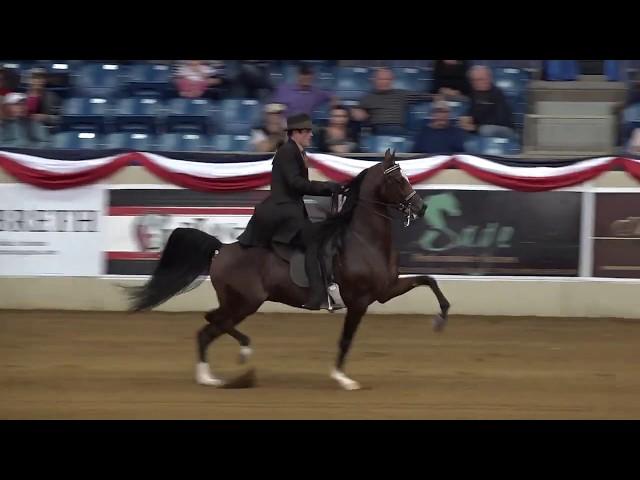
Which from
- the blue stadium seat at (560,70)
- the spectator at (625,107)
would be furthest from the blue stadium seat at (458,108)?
the spectator at (625,107)

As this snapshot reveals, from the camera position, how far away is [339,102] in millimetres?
14312

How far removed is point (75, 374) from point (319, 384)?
7.13 feet

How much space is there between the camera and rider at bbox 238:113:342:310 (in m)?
8.55

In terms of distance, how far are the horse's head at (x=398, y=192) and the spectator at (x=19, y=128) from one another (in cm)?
704

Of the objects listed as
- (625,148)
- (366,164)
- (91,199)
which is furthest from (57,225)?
(625,148)

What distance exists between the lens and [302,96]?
14211 millimetres

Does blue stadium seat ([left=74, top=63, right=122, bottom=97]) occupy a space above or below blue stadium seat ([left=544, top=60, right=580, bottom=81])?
below

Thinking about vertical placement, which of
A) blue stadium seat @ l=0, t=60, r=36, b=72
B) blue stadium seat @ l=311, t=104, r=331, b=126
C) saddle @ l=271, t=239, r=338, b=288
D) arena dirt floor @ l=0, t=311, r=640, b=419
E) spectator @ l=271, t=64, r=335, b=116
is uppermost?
blue stadium seat @ l=0, t=60, r=36, b=72

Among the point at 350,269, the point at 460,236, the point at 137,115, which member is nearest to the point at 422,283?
the point at 350,269

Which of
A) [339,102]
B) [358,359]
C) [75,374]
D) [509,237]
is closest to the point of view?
[75,374]

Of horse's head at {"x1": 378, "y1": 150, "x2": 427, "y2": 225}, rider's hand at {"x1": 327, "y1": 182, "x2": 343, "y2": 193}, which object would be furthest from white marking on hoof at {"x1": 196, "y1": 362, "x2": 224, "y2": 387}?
horse's head at {"x1": 378, "y1": 150, "x2": 427, "y2": 225}

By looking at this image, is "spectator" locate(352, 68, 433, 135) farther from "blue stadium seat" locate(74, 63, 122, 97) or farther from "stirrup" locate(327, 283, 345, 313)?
"stirrup" locate(327, 283, 345, 313)

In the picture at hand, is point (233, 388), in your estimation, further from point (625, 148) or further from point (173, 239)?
point (625, 148)

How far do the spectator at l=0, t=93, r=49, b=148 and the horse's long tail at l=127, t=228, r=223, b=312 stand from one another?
5887 millimetres
